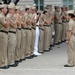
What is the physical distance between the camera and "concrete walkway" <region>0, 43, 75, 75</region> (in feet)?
44.7

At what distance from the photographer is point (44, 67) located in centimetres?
1495

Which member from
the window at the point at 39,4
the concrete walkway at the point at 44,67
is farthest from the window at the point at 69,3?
the concrete walkway at the point at 44,67

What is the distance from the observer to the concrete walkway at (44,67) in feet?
44.7

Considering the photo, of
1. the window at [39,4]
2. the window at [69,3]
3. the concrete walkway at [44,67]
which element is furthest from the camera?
the window at [39,4]

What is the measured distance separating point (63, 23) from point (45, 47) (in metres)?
4.47

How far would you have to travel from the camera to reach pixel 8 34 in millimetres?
14836

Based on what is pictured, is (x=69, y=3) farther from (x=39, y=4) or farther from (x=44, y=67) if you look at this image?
(x=44, y=67)

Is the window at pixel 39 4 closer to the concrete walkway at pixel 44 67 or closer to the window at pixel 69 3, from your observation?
the window at pixel 69 3

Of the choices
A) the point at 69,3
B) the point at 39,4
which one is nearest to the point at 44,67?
the point at 69,3

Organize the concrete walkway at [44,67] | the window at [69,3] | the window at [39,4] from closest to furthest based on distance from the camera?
1. the concrete walkway at [44,67]
2. the window at [69,3]
3. the window at [39,4]

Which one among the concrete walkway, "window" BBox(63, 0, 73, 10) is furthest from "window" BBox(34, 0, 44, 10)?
the concrete walkway

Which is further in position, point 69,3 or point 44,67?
point 69,3

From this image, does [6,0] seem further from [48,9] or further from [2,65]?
[2,65]

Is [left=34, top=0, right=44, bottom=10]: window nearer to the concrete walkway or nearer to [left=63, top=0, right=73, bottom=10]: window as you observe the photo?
[left=63, top=0, right=73, bottom=10]: window
